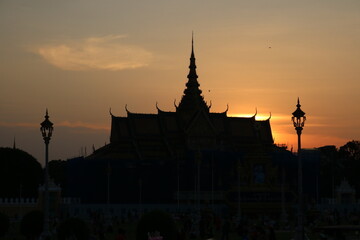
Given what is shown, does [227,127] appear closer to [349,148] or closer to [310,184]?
[310,184]

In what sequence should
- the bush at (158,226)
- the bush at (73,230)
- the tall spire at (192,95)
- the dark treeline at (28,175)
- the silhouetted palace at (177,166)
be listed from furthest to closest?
the tall spire at (192,95)
the dark treeline at (28,175)
the silhouetted palace at (177,166)
the bush at (73,230)
the bush at (158,226)

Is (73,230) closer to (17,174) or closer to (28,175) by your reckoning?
(17,174)

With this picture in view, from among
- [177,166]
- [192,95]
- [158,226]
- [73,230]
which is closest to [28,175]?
[177,166]

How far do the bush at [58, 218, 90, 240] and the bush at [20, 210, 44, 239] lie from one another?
8338 millimetres

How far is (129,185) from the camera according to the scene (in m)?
95.0

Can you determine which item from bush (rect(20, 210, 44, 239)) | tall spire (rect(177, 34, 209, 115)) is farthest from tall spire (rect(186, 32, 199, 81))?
bush (rect(20, 210, 44, 239))

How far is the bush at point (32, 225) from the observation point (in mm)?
45719

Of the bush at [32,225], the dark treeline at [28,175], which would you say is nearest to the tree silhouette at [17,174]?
the dark treeline at [28,175]

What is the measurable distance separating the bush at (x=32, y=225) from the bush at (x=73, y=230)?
834 cm

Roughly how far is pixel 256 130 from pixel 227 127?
3516mm

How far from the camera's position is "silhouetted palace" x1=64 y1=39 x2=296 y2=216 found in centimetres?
9169

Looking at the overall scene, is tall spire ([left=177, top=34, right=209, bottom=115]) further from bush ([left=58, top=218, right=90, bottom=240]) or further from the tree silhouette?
bush ([left=58, top=218, right=90, bottom=240])

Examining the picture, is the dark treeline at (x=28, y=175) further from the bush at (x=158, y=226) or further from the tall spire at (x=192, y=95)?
the bush at (x=158, y=226)

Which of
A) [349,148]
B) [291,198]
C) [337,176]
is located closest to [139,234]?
[291,198]
